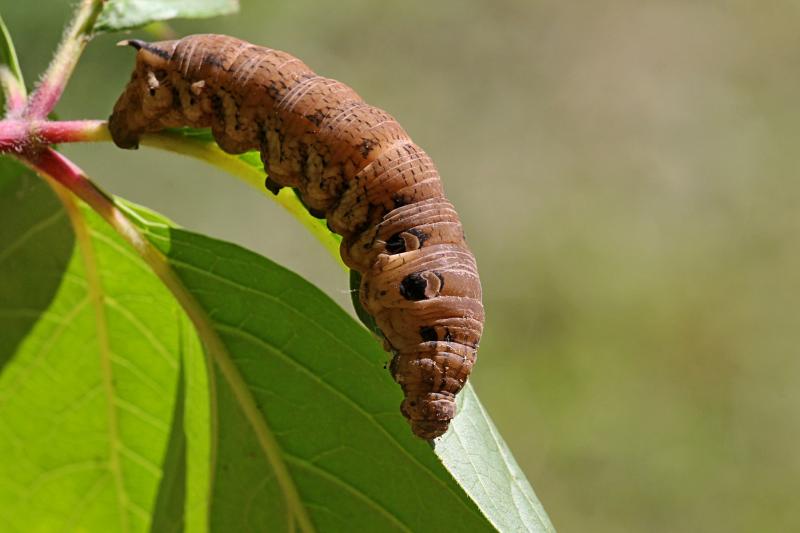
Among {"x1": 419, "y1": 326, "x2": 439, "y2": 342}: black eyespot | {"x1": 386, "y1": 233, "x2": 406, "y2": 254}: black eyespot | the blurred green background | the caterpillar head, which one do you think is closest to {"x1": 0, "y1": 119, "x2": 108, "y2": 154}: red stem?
Answer: the caterpillar head

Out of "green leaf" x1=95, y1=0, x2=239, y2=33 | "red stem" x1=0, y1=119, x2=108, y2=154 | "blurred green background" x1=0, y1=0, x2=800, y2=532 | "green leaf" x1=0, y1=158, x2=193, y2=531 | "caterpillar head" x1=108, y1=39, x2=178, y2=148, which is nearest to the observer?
"red stem" x1=0, y1=119, x2=108, y2=154

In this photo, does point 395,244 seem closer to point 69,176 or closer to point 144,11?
point 69,176

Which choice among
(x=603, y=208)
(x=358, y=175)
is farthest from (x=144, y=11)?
(x=603, y=208)

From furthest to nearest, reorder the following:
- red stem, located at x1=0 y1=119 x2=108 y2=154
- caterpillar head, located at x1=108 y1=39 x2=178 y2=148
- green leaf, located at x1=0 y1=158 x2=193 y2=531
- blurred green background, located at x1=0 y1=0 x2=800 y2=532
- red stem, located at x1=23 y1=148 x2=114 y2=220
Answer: blurred green background, located at x1=0 y1=0 x2=800 y2=532 → green leaf, located at x1=0 y1=158 x2=193 y2=531 → caterpillar head, located at x1=108 y1=39 x2=178 y2=148 → red stem, located at x1=23 y1=148 x2=114 y2=220 → red stem, located at x1=0 y1=119 x2=108 y2=154

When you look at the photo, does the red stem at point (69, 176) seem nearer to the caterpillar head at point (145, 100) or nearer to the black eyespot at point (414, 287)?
the caterpillar head at point (145, 100)

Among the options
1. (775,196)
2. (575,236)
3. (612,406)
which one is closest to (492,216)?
(575,236)

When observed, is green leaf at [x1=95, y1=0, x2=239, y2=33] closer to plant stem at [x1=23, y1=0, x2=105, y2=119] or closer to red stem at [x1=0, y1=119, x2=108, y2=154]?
plant stem at [x1=23, y1=0, x2=105, y2=119]

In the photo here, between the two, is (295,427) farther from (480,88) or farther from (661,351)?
(480,88)

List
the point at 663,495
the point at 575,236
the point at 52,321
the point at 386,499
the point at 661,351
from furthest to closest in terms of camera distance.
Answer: the point at 575,236, the point at 661,351, the point at 663,495, the point at 52,321, the point at 386,499
